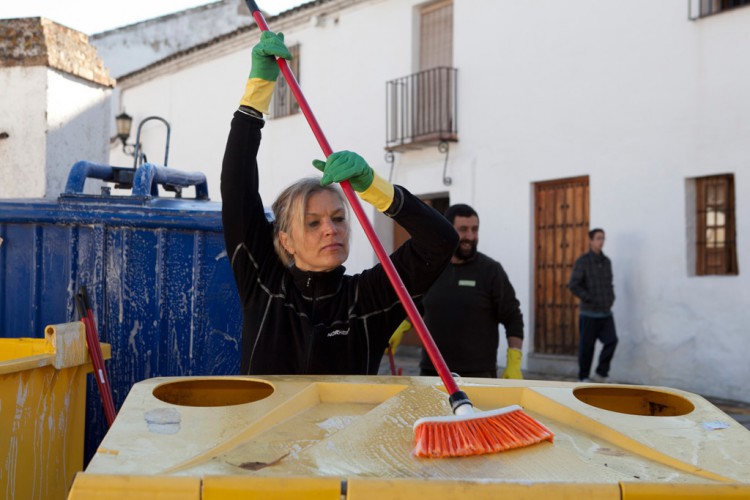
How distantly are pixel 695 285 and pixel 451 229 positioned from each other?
781 cm

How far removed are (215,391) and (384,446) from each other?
2.26 ft

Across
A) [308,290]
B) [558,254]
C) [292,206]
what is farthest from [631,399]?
[558,254]

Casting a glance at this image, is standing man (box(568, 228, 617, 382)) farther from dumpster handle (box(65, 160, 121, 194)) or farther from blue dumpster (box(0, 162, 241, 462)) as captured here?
blue dumpster (box(0, 162, 241, 462))

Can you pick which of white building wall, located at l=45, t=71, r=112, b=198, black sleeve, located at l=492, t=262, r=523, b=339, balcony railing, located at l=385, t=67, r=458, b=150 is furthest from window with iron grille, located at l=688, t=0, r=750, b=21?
white building wall, located at l=45, t=71, r=112, b=198

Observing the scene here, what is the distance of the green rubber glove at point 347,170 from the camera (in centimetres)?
267

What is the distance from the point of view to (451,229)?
2934 millimetres

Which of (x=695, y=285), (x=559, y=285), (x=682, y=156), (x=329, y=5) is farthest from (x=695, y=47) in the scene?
(x=329, y=5)

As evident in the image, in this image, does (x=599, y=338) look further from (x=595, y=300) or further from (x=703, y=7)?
(x=703, y=7)

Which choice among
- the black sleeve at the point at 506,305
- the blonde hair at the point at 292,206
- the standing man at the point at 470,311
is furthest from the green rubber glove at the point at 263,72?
the black sleeve at the point at 506,305

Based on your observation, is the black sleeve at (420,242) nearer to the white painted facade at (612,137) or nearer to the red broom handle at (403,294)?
the red broom handle at (403,294)

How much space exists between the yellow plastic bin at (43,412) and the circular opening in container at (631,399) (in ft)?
5.44

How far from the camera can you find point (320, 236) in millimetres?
2881

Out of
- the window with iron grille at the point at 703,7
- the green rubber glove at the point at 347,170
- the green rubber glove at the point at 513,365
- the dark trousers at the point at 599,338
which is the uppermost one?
the window with iron grille at the point at 703,7

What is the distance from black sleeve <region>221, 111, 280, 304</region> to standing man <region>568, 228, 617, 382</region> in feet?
25.4
